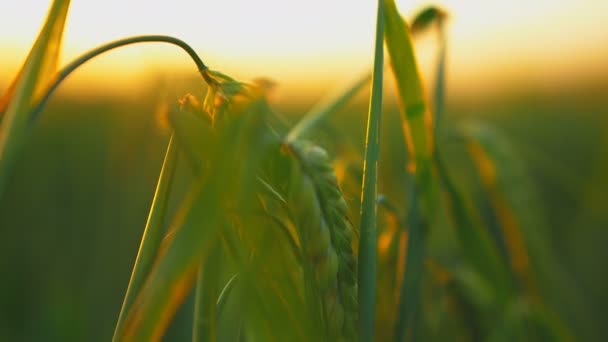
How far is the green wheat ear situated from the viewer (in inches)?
17.4

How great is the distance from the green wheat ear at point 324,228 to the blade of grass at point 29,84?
202mm

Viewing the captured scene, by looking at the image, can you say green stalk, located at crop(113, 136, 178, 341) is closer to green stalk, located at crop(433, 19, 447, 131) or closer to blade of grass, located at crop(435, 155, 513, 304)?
blade of grass, located at crop(435, 155, 513, 304)

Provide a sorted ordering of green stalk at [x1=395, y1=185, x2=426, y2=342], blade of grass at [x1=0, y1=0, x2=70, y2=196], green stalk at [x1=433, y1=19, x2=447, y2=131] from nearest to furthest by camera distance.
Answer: blade of grass at [x1=0, y1=0, x2=70, y2=196], green stalk at [x1=395, y1=185, x2=426, y2=342], green stalk at [x1=433, y1=19, x2=447, y2=131]

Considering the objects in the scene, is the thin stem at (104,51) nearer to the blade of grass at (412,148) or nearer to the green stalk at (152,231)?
the green stalk at (152,231)

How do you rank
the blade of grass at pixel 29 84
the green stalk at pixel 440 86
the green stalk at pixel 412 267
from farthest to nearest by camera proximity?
the green stalk at pixel 440 86 < the green stalk at pixel 412 267 < the blade of grass at pixel 29 84

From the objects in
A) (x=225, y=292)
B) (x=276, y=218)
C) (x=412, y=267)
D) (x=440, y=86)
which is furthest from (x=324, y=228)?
(x=440, y=86)

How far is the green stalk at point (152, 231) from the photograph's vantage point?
0.50 meters

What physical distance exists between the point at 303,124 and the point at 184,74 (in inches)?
10.0

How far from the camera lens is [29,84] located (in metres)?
0.49

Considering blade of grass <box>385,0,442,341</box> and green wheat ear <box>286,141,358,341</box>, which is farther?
blade of grass <box>385,0,442,341</box>

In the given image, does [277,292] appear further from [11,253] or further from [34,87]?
[11,253]

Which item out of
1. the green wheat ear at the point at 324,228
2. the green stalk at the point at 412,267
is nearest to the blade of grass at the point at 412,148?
the green stalk at the point at 412,267

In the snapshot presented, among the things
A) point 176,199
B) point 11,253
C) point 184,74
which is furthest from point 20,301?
point 184,74

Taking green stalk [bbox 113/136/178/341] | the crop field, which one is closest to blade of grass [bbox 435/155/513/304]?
the crop field
